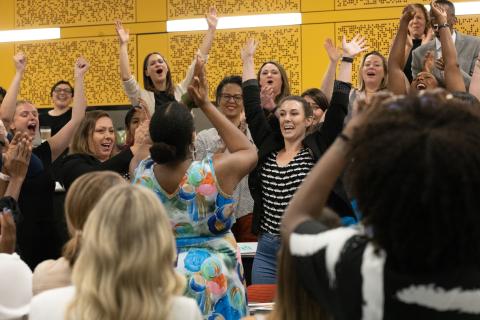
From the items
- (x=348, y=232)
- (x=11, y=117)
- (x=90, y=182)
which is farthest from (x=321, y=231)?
(x=11, y=117)

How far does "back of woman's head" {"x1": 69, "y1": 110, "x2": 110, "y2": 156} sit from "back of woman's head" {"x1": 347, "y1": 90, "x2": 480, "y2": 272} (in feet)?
11.6

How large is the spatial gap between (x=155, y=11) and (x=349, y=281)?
8570 millimetres

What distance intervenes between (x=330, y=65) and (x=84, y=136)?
1889mm

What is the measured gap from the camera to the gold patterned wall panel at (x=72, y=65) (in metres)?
9.79

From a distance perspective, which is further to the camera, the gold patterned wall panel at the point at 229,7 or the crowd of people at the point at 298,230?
the gold patterned wall panel at the point at 229,7

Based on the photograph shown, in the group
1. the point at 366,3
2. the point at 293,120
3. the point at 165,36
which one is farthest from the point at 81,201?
the point at 165,36

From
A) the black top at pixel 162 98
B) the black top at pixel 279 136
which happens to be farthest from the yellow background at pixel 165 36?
the black top at pixel 279 136

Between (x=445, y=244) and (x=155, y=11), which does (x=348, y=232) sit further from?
(x=155, y=11)

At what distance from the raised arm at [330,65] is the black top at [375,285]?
402 cm

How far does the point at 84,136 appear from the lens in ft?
16.4

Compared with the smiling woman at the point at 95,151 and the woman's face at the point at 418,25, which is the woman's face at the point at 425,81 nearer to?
the smiling woman at the point at 95,151

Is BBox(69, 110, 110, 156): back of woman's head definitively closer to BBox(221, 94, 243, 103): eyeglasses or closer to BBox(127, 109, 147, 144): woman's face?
BBox(127, 109, 147, 144): woman's face

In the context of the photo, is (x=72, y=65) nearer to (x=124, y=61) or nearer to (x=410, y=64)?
(x=124, y=61)

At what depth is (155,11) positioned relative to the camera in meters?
9.75
